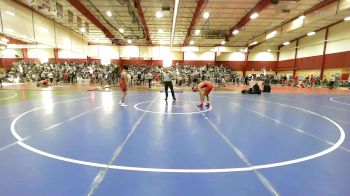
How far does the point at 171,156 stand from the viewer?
3.78m

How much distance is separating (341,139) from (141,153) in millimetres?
4495

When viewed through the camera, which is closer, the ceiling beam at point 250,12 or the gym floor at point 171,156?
the gym floor at point 171,156

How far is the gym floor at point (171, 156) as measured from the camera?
2.80 metres

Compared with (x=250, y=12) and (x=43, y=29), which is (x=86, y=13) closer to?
(x=43, y=29)

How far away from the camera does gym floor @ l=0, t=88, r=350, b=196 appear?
2799mm

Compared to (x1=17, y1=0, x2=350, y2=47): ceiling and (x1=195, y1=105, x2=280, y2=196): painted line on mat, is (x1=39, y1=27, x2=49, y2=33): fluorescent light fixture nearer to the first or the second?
(x1=17, y1=0, x2=350, y2=47): ceiling

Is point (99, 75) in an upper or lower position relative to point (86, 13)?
lower

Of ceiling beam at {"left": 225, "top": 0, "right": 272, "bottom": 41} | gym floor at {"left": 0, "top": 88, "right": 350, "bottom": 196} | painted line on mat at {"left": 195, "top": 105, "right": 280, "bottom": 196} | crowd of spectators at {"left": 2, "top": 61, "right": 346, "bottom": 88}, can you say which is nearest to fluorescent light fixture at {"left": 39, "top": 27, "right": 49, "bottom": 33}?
crowd of spectators at {"left": 2, "top": 61, "right": 346, "bottom": 88}

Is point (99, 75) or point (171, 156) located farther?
point (99, 75)

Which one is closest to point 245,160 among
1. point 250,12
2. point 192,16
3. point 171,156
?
point 171,156

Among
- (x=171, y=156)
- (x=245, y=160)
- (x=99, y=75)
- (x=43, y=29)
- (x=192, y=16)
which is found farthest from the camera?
(x=99, y=75)

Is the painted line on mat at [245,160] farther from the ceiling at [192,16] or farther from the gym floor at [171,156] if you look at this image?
the ceiling at [192,16]

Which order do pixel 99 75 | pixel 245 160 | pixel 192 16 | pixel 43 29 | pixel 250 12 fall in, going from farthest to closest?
pixel 99 75 < pixel 192 16 < pixel 43 29 < pixel 250 12 < pixel 245 160

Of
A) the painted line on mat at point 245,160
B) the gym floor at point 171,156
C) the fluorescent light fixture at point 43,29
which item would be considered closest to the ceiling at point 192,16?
the fluorescent light fixture at point 43,29
